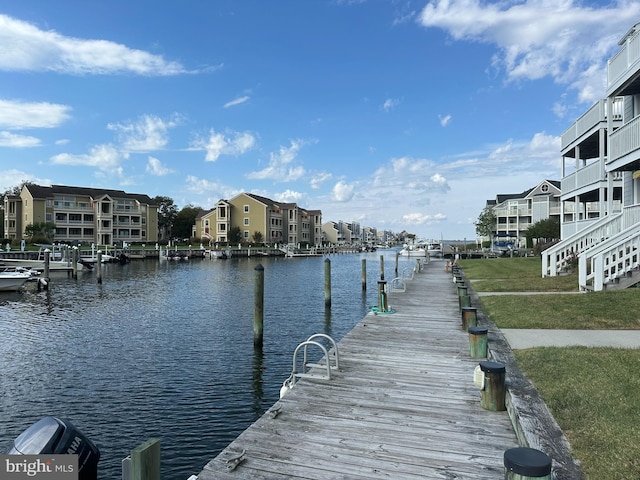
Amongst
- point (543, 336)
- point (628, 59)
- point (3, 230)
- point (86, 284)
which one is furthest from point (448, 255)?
point (3, 230)

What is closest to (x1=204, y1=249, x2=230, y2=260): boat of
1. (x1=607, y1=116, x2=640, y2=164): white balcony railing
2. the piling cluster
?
(x1=607, y1=116, x2=640, y2=164): white balcony railing

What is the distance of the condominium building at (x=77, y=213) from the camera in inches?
3369

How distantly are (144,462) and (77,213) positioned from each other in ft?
320

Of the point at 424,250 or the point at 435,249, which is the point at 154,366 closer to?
the point at 424,250

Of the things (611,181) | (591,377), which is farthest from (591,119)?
(591,377)

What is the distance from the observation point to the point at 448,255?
8038cm

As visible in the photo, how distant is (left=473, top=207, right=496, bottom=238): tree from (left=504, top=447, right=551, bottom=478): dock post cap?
9522 cm

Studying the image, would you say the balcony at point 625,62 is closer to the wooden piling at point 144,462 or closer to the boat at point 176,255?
the wooden piling at point 144,462

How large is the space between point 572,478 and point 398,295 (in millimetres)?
18130

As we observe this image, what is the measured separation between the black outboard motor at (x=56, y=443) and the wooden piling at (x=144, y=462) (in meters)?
1.30

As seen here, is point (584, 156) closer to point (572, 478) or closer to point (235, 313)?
point (235, 313)

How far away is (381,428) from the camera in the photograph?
21.3 ft

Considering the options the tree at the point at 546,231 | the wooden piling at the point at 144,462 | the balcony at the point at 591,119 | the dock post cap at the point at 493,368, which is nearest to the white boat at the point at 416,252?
the tree at the point at 546,231

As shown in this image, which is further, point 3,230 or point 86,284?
point 3,230
